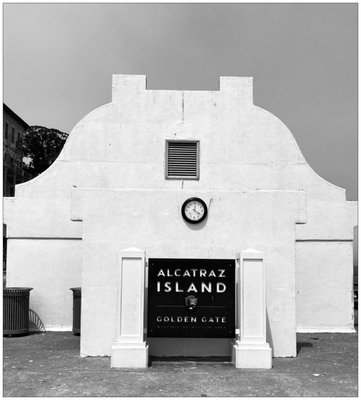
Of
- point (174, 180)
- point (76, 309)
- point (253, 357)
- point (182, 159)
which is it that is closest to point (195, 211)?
point (253, 357)

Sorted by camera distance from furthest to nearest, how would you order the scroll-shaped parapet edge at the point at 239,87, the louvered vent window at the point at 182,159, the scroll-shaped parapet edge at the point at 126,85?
the scroll-shaped parapet edge at the point at 239,87 < the scroll-shaped parapet edge at the point at 126,85 < the louvered vent window at the point at 182,159

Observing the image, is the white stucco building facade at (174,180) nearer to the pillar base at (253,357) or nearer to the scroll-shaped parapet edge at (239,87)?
the scroll-shaped parapet edge at (239,87)

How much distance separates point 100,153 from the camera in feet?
44.9

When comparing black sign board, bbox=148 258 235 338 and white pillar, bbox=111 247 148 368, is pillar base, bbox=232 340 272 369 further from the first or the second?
white pillar, bbox=111 247 148 368

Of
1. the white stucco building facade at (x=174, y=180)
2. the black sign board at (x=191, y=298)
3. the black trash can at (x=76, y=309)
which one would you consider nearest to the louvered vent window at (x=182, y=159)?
the white stucco building facade at (x=174, y=180)

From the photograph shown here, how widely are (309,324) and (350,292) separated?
1.47 meters

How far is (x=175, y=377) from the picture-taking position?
8.28 metres

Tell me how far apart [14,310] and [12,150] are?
45067 mm

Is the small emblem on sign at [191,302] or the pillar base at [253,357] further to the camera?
the small emblem on sign at [191,302]

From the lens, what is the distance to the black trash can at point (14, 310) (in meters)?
12.5

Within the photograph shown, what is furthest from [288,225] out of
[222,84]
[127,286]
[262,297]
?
[222,84]

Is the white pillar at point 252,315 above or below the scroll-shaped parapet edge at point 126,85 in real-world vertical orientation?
below

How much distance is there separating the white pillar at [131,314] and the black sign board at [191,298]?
14.6 inches

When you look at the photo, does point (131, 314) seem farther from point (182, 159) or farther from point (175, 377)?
point (182, 159)
